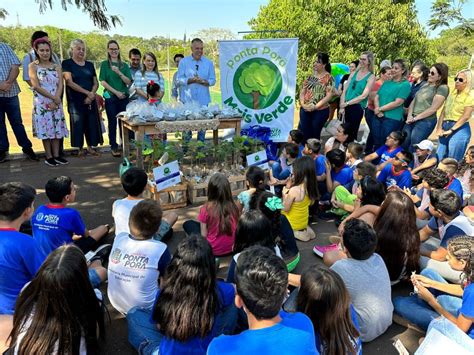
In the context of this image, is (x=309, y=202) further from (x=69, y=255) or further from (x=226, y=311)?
(x=69, y=255)

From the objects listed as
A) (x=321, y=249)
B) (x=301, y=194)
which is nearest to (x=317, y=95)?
(x=301, y=194)

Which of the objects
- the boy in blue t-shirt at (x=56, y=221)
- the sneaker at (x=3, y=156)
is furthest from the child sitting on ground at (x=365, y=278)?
the sneaker at (x=3, y=156)

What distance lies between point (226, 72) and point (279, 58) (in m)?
0.98

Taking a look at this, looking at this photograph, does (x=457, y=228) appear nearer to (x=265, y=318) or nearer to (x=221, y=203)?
(x=221, y=203)

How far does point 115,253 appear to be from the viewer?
2.51m

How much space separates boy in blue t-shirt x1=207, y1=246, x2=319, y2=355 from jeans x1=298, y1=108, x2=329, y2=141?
194 inches

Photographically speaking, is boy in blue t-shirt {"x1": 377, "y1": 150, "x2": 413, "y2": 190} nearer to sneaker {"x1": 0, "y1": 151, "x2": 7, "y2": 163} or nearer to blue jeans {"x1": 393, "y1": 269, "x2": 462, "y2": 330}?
blue jeans {"x1": 393, "y1": 269, "x2": 462, "y2": 330}

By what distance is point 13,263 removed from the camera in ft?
7.30

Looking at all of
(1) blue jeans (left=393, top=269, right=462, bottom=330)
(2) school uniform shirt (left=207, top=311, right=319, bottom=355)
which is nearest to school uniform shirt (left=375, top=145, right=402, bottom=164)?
(1) blue jeans (left=393, top=269, right=462, bottom=330)

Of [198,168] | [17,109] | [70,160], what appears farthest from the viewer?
[70,160]

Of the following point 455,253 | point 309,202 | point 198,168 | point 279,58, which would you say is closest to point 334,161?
point 309,202

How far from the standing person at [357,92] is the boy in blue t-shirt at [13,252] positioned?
5.23m

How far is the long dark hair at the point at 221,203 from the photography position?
3373 mm

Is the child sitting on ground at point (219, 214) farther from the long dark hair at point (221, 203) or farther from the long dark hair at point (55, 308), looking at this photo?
the long dark hair at point (55, 308)
